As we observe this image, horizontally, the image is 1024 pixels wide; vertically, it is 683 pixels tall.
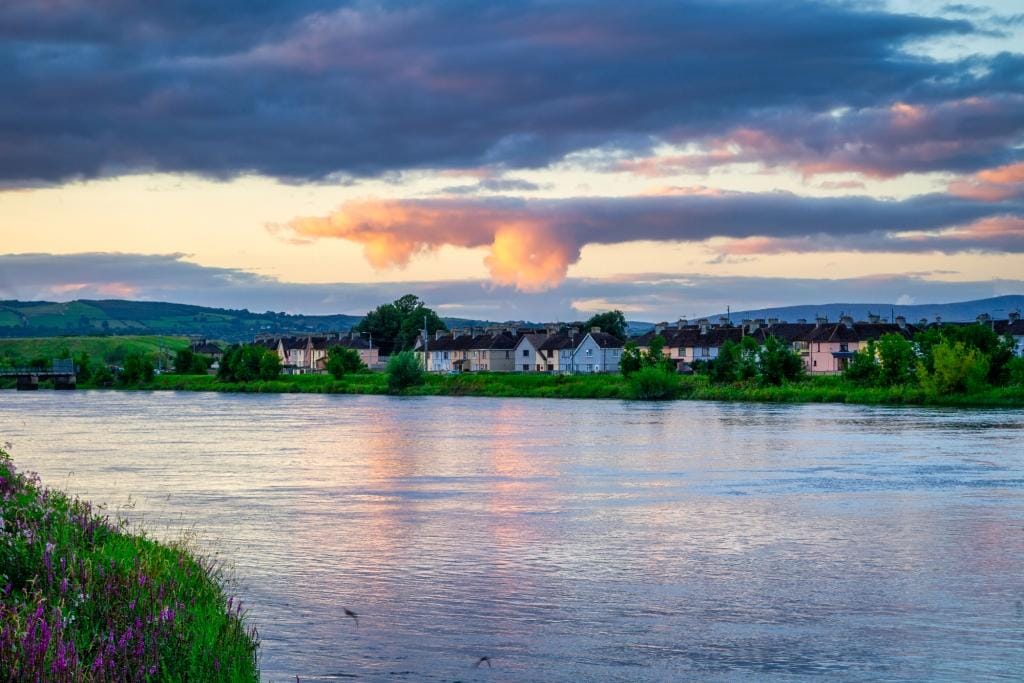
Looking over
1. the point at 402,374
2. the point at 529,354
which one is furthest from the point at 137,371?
the point at 402,374

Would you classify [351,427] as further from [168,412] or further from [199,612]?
[199,612]

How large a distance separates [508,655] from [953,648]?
5800mm

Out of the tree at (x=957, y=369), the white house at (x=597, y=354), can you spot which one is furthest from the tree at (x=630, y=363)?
the tree at (x=957, y=369)

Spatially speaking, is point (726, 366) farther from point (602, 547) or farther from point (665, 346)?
point (602, 547)

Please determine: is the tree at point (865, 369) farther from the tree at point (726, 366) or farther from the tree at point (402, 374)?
the tree at point (402, 374)

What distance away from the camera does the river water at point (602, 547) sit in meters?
15.3

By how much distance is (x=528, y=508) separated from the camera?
29.4 metres

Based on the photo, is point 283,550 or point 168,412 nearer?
point 283,550

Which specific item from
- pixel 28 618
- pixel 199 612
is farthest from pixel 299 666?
pixel 28 618

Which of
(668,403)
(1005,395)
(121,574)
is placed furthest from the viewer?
(668,403)

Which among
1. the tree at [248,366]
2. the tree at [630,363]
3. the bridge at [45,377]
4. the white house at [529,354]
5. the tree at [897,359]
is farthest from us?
the bridge at [45,377]

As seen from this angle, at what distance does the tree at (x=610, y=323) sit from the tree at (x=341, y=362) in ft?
140

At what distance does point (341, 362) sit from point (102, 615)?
131m

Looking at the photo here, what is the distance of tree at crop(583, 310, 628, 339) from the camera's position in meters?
180
